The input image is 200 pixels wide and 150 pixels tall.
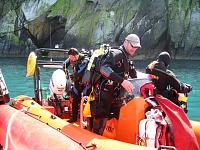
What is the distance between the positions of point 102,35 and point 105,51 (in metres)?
30.3

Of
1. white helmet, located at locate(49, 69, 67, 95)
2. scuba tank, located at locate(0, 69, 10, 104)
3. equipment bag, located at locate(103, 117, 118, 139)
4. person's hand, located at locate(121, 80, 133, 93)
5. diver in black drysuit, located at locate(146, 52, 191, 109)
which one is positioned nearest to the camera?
person's hand, located at locate(121, 80, 133, 93)

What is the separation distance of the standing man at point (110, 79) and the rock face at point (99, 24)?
3004 centimetres

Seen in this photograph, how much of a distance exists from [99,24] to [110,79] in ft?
102

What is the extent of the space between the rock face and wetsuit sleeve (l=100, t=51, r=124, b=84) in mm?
30235

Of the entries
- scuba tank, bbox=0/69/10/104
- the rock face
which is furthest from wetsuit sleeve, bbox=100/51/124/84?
the rock face

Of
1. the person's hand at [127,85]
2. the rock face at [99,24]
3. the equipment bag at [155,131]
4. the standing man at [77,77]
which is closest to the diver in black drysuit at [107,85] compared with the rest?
the person's hand at [127,85]

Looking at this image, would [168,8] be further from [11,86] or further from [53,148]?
[53,148]

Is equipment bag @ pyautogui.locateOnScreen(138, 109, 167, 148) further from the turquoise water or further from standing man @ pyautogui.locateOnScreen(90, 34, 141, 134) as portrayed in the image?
the turquoise water

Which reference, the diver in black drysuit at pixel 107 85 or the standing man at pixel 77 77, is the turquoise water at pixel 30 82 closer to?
the standing man at pixel 77 77

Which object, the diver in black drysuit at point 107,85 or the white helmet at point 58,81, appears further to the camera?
the white helmet at point 58,81

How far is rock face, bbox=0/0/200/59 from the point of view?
3638cm

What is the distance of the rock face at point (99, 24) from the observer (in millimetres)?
36375

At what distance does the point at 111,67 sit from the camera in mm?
5832

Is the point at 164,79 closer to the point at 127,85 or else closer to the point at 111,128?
the point at 127,85
